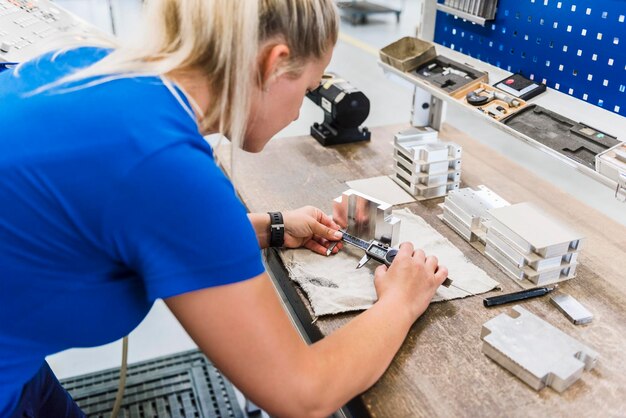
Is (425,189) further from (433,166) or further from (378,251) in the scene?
(378,251)

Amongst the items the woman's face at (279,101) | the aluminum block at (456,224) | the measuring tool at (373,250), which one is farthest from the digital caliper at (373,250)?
the woman's face at (279,101)

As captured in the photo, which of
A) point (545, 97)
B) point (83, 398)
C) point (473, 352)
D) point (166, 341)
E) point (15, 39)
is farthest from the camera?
point (166, 341)

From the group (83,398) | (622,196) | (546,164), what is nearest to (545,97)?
(622,196)

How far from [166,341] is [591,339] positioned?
1.50m

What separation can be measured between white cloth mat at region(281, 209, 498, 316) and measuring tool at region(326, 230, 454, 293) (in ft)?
0.04

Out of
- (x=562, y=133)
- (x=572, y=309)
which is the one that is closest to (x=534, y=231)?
(x=572, y=309)

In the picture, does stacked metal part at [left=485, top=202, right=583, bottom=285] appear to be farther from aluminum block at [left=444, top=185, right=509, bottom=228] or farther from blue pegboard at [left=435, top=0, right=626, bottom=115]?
blue pegboard at [left=435, top=0, right=626, bottom=115]

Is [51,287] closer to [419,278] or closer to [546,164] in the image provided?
[419,278]

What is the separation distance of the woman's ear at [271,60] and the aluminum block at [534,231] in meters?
0.58

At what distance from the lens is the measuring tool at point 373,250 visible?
1.09m

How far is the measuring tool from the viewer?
3.59 ft

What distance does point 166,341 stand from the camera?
2.00 meters

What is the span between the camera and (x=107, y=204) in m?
0.63

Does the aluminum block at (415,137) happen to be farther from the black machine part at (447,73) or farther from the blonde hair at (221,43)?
the blonde hair at (221,43)
